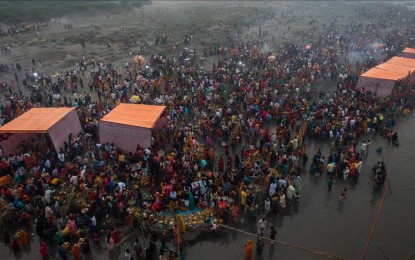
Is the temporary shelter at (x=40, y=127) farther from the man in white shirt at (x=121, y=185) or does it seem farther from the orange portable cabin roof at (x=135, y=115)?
the man in white shirt at (x=121, y=185)

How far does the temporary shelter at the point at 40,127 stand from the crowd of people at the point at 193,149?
49cm

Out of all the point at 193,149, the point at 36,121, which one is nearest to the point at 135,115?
the point at 193,149

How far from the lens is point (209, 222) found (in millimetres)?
13148

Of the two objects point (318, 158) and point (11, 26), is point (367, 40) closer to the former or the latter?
point (318, 158)

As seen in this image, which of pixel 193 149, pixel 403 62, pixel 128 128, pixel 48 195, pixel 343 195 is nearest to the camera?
pixel 48 195

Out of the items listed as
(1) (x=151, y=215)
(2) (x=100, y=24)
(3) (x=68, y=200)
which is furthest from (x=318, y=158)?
(2) (x=100, y=24)

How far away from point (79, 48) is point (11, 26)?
1763 cm

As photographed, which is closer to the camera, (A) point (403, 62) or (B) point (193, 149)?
(B) point (193, 149)

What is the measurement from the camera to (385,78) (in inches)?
932

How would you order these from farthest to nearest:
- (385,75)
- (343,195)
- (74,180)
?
1. (385,75)
2. (343,195)
3. (74,180)

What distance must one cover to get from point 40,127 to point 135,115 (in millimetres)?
4568

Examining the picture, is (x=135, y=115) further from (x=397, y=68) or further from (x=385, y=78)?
(x=397, y=68)

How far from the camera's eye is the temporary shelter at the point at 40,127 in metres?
16.2

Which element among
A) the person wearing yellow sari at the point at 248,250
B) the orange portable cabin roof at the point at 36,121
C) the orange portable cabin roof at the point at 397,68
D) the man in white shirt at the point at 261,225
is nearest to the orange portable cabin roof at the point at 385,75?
the orange portable cabin roof at the point at 397,68
